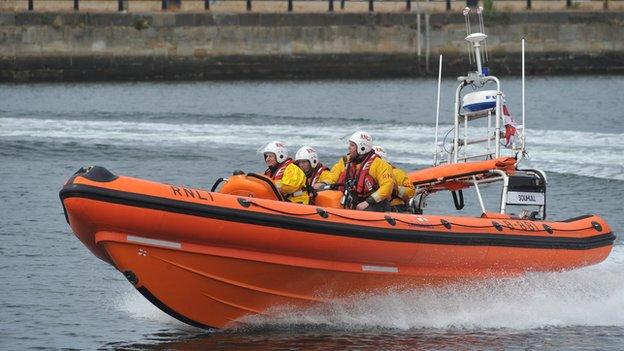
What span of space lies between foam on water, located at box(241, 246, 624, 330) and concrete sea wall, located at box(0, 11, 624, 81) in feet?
79.6

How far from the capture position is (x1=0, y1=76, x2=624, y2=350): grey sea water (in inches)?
388

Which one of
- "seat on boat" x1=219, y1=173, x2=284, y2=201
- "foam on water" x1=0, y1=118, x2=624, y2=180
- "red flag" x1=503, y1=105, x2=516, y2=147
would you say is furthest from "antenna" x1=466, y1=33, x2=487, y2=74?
"foam on water" x1=0, y1=118, x2=624, y2=180

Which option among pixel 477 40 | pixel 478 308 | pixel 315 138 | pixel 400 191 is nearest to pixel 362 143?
pixel 400 191

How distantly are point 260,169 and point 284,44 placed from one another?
1639cm

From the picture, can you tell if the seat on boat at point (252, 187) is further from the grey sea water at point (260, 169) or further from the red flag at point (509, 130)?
the red flag at point (509, 130)

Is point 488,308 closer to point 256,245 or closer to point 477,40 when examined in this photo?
point 256,245

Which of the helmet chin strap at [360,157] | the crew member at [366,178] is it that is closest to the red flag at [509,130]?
the crew member at [366,178]

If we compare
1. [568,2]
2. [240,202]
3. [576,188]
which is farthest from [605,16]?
[240,202]

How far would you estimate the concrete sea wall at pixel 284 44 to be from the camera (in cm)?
3419

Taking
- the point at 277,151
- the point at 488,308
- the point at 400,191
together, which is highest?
the point at 277,151

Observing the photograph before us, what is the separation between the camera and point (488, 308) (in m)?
10.3

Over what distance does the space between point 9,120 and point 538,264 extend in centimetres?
1661

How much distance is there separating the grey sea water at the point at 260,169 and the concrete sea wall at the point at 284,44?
502 mm

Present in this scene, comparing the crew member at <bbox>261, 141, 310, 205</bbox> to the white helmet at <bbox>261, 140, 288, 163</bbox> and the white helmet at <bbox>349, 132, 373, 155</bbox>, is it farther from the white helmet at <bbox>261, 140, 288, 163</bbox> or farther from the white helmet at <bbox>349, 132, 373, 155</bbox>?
the white helmet at <bbox>349, 132, 373, 155</bbox>
